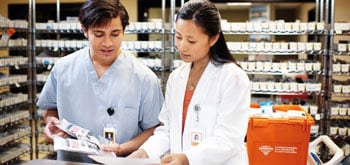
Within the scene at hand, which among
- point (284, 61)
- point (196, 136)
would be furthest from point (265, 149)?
point (284, 61)

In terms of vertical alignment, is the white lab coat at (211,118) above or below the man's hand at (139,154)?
above

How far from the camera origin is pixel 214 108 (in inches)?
62.3

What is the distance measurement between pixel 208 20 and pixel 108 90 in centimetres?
56

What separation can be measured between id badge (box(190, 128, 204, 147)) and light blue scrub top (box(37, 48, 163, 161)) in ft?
0.96

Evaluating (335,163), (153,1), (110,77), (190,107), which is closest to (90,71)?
(110,77)

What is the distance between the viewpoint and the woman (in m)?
1.53

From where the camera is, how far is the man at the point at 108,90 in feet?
5.79

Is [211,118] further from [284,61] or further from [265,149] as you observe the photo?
[284,61]

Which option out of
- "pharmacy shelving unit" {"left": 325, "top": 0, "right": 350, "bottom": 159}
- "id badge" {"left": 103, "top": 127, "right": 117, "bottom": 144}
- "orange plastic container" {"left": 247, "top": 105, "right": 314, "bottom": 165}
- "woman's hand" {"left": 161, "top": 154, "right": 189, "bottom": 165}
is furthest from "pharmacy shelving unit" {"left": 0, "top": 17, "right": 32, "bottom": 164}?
"woman's hand" {"left": 161, "top": 154, "right": 189, "bottom": 165}

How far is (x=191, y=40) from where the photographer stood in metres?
1.57

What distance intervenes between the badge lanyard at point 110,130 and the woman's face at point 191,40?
0.44 m

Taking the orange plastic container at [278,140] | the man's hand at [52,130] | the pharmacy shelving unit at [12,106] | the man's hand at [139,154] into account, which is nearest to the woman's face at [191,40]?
the man's hand at [139,154]

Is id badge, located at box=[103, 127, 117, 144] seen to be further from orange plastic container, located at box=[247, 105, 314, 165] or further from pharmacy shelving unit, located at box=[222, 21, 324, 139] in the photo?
pharmacy shelving unit, located at box=[222, 21, 324, 139]

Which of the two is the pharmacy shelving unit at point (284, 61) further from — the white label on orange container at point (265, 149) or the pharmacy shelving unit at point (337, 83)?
the white label on orange container at point (265, 149)
